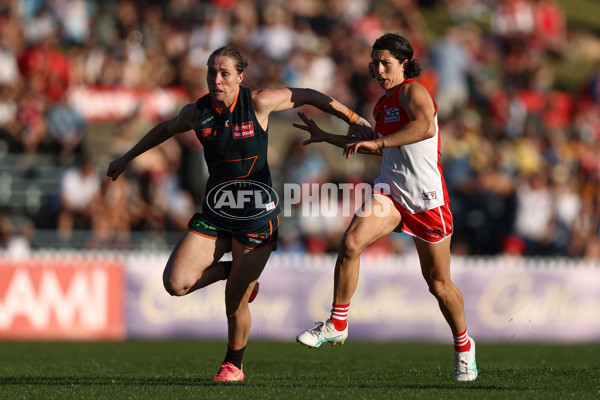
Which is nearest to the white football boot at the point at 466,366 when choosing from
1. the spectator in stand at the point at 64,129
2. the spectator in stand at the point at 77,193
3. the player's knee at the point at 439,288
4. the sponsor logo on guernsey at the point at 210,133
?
the player's knee at the point at 439,288

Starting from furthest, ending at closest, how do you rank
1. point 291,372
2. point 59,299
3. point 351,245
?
point 59,299 < point 291,372 < point 351,245

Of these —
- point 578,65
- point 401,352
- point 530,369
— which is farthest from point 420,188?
point 578,65

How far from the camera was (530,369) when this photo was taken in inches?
344

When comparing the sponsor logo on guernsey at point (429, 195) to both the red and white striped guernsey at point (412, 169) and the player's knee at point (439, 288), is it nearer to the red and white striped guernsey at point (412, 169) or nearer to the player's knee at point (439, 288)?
the red and white striped guernsey at point (412, 169)

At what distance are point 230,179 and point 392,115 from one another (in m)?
1.26

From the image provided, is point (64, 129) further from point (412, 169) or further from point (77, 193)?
point (412, 169)

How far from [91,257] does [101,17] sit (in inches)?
252

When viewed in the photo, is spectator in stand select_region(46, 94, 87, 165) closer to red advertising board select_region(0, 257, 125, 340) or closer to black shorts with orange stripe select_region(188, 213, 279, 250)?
red advertising board select_region(0, 257, 125, 340)

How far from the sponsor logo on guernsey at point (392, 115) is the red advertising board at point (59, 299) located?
779 cm

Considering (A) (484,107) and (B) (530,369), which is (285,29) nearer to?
(A) (484,107)

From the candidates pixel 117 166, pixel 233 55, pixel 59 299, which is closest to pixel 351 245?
pixel 233 55

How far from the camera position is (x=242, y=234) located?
7.38 m

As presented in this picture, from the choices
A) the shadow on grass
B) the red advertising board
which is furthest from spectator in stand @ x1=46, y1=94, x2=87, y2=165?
the shadow on grass

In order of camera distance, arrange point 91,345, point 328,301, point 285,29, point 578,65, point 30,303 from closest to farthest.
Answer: point 91,345, point 30,303, point 328,301, point 285,29, point 578,65
